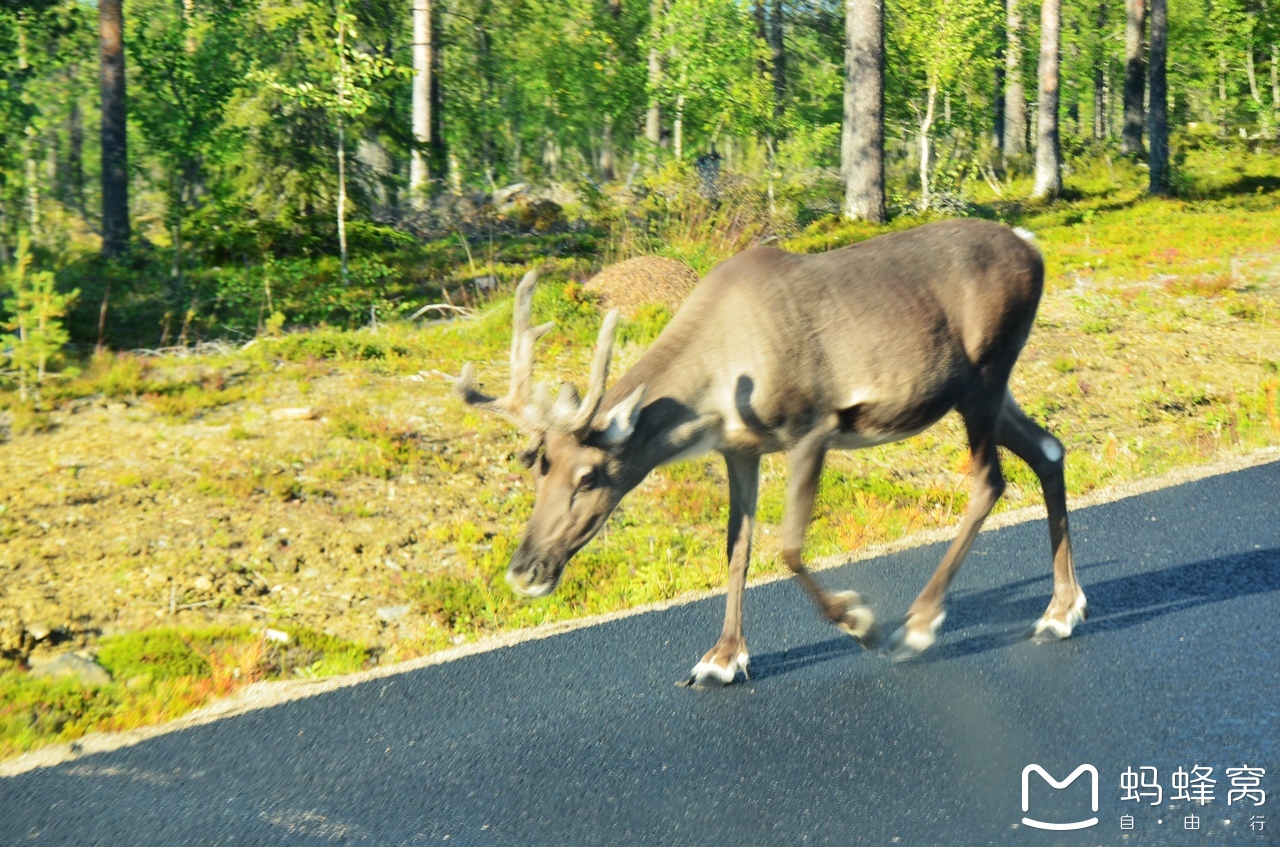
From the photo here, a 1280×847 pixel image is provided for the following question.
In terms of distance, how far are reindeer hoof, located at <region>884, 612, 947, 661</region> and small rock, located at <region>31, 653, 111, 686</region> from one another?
4.20 m

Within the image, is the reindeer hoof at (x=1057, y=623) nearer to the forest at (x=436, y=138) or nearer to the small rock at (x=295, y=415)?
the small rock at (x=295, y=415)

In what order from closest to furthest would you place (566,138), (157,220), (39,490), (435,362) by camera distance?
(39,490) < (435,362) < (157,220) < (566,138)

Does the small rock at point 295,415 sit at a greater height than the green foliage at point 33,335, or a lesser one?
lesser

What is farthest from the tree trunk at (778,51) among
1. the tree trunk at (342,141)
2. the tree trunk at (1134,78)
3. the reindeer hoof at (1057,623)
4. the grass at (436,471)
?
the reindeer hoof at (1057,623)

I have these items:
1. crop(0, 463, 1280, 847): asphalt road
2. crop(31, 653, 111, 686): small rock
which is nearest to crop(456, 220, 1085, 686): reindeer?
crop(0, 463, 1280, 847): asphalt road

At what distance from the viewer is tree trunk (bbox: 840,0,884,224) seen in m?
19.8

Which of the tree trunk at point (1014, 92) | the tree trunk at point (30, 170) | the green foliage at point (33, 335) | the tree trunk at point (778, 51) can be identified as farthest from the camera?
the tree trunk at point (778, 51)

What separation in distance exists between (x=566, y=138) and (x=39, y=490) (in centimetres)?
2931

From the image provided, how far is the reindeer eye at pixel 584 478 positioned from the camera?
18.2 feet

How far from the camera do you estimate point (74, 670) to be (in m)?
6.90

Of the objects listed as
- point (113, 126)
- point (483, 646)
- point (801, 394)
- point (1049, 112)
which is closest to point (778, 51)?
point (1049, 112)

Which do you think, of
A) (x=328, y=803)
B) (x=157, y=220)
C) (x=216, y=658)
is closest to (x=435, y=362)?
(x=216, y=658)

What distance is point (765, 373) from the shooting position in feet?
19.3

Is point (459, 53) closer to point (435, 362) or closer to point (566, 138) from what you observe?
point (566, 138)
